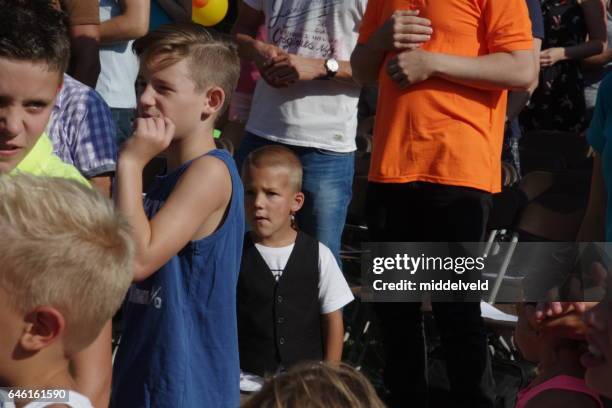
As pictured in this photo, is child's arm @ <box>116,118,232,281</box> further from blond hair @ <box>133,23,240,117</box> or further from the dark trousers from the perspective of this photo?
the dark trousers

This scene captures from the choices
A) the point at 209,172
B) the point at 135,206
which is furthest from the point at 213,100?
the point at 135,206

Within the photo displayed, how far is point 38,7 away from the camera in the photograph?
2844 millimetres

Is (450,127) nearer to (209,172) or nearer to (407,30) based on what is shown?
(407,30)

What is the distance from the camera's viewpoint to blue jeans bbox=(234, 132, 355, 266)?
14.5 ft

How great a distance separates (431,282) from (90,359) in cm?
184

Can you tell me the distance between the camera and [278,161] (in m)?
4.17

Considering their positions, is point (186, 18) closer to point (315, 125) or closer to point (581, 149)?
point (315, 125)

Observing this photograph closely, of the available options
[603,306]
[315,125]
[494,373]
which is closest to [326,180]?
[315,125]

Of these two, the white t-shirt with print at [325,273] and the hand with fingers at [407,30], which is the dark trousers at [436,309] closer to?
the white t-shirt with print at [325,273]

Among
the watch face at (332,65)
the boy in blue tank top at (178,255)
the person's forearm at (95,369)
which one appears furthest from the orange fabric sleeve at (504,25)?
the person's forearm at (95,369)

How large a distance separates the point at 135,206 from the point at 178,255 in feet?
0.81

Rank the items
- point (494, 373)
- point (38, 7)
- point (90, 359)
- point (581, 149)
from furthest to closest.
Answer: point (581, 149)
point (494, 373)
point (38, 7)
point (90, 359)

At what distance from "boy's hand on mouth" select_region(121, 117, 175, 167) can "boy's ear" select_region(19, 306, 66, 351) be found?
0.86m

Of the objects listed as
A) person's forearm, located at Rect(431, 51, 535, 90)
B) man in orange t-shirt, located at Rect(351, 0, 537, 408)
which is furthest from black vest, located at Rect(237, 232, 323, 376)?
person's forearm, located at Rect(431, 51, 535, 90)
